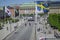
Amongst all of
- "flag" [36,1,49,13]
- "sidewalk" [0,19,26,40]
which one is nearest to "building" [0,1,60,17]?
"flag" [36,1,49,13]

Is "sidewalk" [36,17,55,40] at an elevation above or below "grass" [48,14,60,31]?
below

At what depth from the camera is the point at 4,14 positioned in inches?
161

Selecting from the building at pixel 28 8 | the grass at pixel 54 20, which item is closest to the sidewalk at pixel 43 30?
the grass at pixel 54 20

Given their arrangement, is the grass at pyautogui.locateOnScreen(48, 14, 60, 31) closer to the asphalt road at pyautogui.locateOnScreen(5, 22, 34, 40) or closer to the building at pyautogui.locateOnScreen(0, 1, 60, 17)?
the building at pyautogui.locateOnScreen(0, 1, 60, 17)

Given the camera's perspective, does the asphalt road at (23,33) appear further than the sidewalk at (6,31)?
Yes

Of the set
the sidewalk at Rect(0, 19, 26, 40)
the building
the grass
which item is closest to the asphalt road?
the sidewalk at Rect(0, 19, 26, 40)

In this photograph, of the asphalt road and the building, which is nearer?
the building

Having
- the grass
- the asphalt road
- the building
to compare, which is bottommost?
the asphalt road

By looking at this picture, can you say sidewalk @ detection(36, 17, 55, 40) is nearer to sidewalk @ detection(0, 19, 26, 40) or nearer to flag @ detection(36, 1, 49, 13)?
flag @ detection(36, 1, 49, 13)

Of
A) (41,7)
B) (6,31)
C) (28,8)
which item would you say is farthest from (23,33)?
(41,7)

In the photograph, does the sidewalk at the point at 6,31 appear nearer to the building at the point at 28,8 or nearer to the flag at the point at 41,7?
the building at the point at 28,8

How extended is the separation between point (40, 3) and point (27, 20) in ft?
1.17

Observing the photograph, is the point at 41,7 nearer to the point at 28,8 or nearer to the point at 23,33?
the point at 28,8

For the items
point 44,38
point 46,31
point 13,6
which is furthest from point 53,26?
point 13,6
